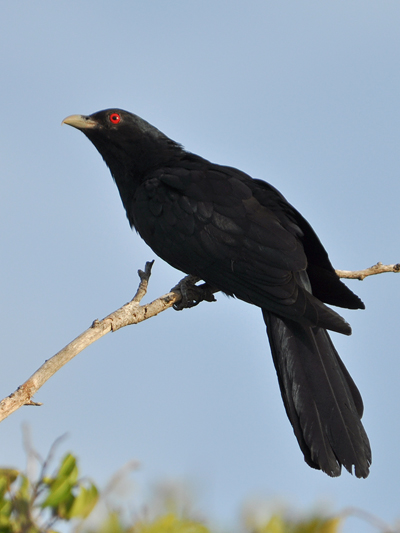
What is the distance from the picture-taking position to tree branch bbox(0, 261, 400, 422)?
3422mm

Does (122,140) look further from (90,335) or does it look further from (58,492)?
(58,492)

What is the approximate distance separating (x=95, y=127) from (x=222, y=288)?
8.54 ft

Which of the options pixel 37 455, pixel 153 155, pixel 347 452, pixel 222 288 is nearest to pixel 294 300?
pixel 222 288

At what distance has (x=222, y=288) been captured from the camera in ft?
17.1

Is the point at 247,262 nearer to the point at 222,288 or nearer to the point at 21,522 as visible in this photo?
the point at 222,288

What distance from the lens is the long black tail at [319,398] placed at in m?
4.39

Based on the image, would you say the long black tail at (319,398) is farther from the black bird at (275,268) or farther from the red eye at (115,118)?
the red eye at (115,118)

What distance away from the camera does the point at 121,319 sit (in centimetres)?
420

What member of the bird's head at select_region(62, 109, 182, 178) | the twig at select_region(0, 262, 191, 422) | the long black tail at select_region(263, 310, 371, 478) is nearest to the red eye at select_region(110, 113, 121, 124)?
the bird's head at select_region(62, 109, 182, 178)

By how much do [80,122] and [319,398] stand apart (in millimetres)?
3884

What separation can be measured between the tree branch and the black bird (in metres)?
0.28

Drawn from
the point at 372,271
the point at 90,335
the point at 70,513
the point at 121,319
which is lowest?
the point at 70,513

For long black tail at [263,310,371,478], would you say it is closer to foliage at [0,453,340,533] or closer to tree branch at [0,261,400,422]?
tree branch at [0,261,400,422]

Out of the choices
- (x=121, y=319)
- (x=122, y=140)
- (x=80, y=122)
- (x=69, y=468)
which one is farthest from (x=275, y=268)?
(x=69, y=468)
